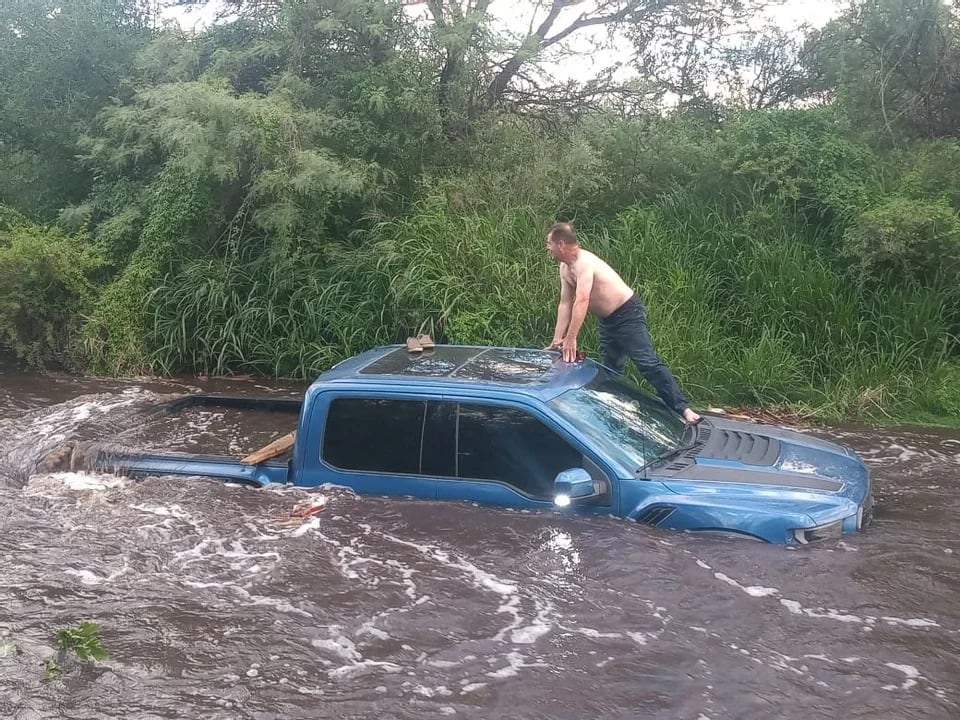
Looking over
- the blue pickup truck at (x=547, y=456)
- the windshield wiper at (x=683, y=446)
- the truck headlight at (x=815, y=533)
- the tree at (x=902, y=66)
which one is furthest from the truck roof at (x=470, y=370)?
the tree at (x=902, y=66)

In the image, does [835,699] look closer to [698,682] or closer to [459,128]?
[698,682]

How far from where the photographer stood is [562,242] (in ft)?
22.4

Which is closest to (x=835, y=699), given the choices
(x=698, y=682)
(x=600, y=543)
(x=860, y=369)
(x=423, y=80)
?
(x=698, y=682)

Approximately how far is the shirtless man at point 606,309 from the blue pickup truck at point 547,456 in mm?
939

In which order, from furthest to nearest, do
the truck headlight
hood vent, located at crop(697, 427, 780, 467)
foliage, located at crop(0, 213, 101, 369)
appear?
foliage, located at crop(0, 213, 101, 369), hood vent, located at crop(697, 427, 780, 467), the truck headlight

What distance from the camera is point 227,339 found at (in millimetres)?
10906

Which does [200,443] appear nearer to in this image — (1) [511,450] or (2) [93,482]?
(2) [93,482]

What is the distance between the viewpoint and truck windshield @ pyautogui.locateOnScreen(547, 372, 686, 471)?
5.05 metres

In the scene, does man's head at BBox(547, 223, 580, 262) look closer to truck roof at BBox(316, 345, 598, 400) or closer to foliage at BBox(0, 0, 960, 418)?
truck roof at BBox(316, 345, 598, 400)

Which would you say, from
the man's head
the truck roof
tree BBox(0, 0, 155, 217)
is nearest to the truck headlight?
the truck roof

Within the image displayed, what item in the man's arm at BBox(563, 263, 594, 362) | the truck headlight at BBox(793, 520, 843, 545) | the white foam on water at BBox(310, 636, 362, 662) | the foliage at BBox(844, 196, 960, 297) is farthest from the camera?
the foliage at BBox(844, 196, 960, 297)

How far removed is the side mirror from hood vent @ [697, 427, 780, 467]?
2.73 ft

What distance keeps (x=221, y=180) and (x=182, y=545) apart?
247 inches

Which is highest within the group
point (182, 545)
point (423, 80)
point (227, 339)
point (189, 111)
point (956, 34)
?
point (956, 34)
